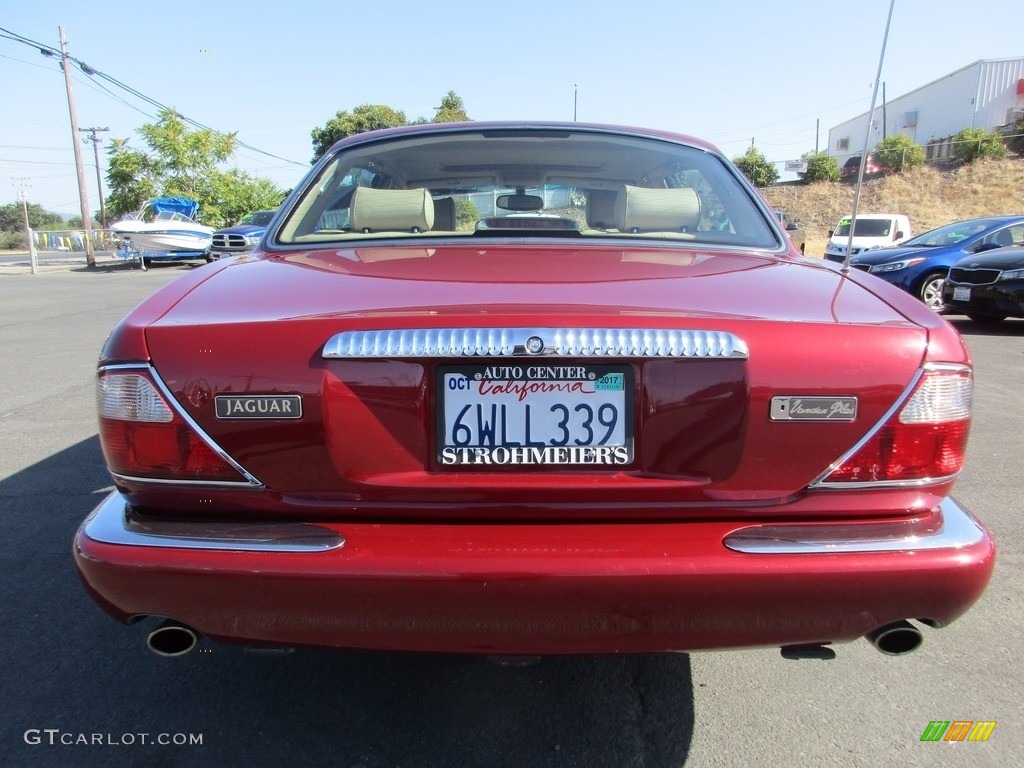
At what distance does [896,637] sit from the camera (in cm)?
169

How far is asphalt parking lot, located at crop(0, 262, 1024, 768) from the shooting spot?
6.59 feet

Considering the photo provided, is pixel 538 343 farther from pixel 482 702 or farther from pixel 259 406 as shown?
pixel 482 702

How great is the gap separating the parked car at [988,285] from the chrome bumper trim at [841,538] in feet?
28.5

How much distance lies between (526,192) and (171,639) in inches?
89.1

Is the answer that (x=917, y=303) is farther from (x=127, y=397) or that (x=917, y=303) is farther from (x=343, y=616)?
(x=127, y=397)

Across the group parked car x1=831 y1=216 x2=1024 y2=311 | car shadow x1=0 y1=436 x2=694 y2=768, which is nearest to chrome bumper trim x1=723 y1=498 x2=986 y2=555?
car shadow x1=0 y1=436 x2=694 y2=768

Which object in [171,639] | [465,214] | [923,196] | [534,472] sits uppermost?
[923,196]

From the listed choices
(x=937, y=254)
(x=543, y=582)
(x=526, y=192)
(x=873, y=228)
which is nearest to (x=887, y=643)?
(x=543, y=582)

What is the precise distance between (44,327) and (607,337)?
34.0 feet

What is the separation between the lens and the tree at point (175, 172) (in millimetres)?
30578

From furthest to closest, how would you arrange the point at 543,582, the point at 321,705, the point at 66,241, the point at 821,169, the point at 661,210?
the point at 66,241 → the point at 821,169 → the point at 661,210 → the point at 321,705 → the point at 543,582

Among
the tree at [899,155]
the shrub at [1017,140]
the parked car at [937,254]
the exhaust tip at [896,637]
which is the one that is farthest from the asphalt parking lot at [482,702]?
the shrub at [1017,140]

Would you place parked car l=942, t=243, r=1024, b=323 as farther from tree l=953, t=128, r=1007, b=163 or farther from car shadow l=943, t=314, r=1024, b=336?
tree l=953, t=128, r=1007, b=163

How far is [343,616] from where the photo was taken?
1.59 m
